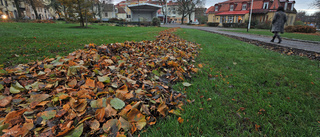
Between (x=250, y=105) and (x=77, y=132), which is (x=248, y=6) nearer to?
(x=250, y=105)

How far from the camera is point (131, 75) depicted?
235 centimetres

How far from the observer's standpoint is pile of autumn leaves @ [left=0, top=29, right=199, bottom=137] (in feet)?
4.13

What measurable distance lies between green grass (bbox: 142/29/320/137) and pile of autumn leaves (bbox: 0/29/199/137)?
24 centimetres

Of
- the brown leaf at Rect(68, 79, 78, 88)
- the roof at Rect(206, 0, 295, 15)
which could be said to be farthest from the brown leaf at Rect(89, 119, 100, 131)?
the roof at Rect(206, 0, 295, 15)

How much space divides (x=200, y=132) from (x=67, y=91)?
5.00ft

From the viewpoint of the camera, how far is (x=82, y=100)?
1526mm

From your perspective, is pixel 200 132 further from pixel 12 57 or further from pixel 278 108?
pixel 12 57

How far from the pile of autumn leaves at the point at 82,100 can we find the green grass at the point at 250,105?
0.24 metres

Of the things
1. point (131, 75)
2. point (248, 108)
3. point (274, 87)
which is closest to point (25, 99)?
point (131, 75)

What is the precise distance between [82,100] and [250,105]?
1.91 m

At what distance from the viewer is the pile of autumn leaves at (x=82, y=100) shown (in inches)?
49.5

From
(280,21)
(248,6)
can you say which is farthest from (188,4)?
(280,21)

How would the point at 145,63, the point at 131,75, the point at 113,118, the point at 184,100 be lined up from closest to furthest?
the point at 113,118, the point at 184,100, the point at 131,75, the point at 145,63

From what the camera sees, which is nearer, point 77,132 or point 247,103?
point 77,132
